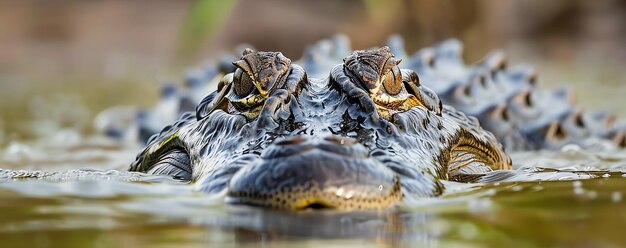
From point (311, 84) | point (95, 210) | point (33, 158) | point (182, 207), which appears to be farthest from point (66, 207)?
point (33, 158)

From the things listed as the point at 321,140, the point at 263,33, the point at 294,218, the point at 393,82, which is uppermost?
the point at 263,33

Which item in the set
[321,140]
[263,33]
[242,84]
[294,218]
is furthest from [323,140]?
[263,33]

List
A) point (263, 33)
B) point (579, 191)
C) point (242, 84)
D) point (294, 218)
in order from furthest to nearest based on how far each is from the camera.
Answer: point (263, 33) → point (242, 84) → point (579, 191) → point (294, 218)

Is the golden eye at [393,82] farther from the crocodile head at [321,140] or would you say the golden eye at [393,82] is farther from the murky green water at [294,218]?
the murky green water at [294,218]

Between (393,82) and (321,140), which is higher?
(393,82)

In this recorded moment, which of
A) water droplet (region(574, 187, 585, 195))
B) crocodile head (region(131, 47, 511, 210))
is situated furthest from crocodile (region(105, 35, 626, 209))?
water droplet (region(574, 187, 585, 195))

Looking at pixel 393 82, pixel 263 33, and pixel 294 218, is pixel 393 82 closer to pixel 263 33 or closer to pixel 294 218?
pixel 294 218

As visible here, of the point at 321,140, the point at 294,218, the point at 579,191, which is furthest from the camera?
the point at 579,191
